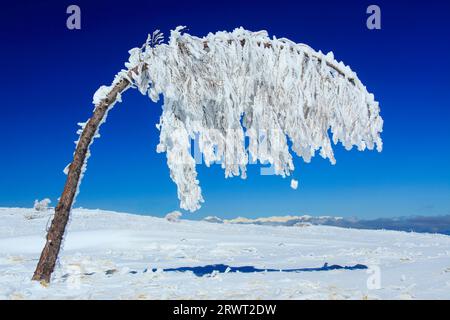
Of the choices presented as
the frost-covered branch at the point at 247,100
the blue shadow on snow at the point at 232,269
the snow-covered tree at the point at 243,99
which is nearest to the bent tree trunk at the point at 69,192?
the snow-covered tree at the point at 243,99

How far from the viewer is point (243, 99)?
37.4ft

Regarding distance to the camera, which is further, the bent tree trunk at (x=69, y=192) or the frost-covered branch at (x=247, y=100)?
the frost-covered branch at (x=247, y=100)

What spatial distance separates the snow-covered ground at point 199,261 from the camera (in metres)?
8.43

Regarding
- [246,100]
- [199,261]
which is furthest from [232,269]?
[246,100]

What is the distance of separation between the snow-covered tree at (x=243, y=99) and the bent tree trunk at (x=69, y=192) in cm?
12

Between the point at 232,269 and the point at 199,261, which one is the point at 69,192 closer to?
the point at 232,269

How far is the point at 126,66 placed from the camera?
1077 centimetres

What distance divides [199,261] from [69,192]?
4572 millimetres

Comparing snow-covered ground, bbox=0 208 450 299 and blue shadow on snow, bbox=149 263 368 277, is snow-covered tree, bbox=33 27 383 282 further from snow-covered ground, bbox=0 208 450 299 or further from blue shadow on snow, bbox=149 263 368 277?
snow-covered ground, bbox=0 208 450 299

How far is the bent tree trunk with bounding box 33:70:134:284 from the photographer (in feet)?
32.4

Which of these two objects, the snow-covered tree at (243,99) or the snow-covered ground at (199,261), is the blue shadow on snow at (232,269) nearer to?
the snow-covered ground at (199,261)

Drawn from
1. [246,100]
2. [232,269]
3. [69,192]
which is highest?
[246,100]

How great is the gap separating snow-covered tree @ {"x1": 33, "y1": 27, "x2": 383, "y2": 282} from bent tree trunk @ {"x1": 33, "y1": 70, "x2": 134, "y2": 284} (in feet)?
0.38
